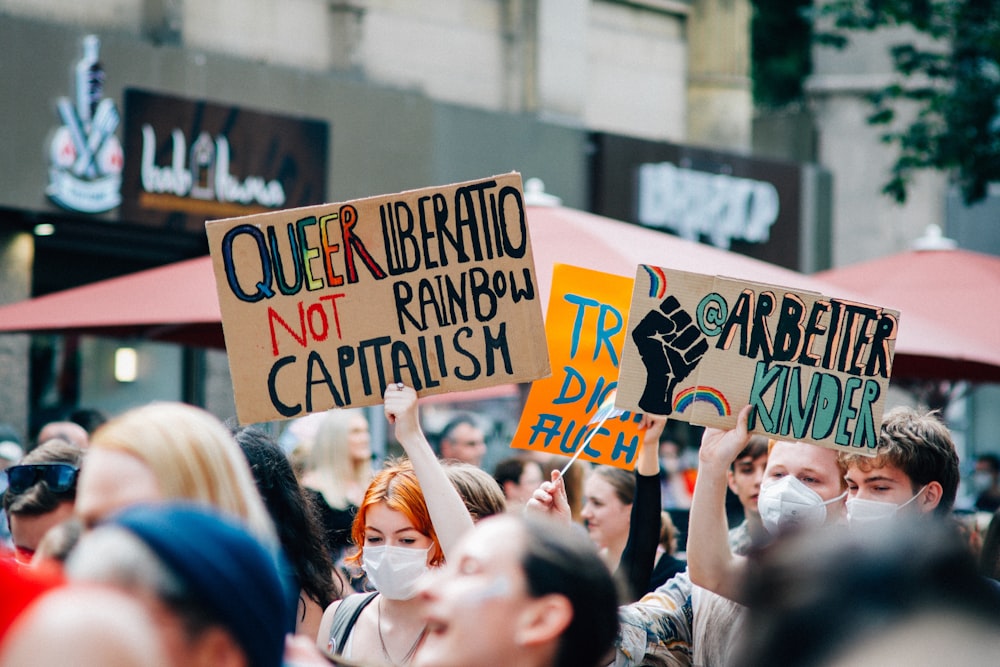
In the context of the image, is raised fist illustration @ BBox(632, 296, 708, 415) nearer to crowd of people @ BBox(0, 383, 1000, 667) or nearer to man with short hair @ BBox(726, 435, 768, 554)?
crowd of people @ BBox(0, 383, 1000, 667)

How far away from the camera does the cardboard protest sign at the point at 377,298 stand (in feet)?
14.0

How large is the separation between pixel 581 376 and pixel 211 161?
715 cm

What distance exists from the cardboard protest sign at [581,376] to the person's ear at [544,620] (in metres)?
2.41

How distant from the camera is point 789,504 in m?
4.05

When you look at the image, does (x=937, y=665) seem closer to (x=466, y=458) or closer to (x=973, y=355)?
(x=973, y=355)

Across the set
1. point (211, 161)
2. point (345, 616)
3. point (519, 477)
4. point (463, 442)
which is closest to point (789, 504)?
point (345, 616)

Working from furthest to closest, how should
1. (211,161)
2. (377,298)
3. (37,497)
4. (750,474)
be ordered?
1. (211,161)
2. (750,474)
3. (37,497)
4. (377,298)

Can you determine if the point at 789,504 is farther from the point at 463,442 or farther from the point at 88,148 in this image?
the point at 88,148

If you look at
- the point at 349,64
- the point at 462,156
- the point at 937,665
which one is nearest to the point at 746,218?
the point at 462,156

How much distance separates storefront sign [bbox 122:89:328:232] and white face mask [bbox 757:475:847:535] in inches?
309

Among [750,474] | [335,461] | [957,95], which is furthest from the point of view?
[957,95]

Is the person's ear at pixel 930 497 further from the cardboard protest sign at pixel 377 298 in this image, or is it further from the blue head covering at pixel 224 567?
the blue head covering at pixel 224 567

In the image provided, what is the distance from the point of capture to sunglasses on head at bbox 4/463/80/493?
15.0 ft

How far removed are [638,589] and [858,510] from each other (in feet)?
2.23
